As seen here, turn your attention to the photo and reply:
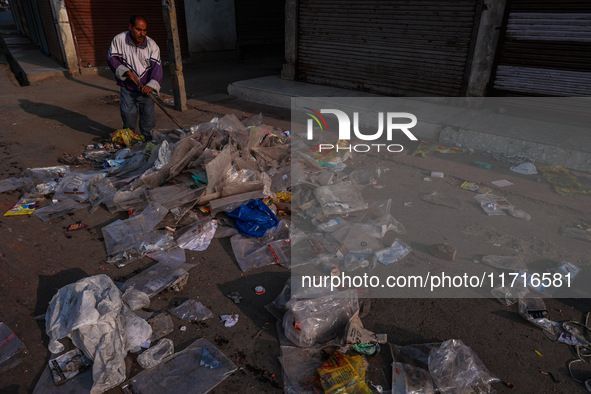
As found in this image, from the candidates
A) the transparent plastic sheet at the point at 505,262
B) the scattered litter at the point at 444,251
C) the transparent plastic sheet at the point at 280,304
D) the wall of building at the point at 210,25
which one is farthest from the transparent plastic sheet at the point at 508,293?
the wall of building at the point at 210,25

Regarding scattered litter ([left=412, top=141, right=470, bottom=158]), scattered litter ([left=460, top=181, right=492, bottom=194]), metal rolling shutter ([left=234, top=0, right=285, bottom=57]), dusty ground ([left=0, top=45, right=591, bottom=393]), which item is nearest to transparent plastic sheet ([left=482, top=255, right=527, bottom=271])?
dusty ground ([left=0, top=45, right=591, bottom=393])

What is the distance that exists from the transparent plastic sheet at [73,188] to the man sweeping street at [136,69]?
160cm

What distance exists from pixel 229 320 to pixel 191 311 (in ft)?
1.04

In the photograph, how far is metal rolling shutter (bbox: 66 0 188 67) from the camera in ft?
37.3

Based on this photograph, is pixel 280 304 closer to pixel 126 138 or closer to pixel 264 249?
pixel 264 249

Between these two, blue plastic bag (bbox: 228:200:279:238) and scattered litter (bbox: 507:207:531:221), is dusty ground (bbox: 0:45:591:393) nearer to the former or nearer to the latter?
scattered litter (bbox: 507:207:531:221)

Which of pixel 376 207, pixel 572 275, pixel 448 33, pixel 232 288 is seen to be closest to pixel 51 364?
pixel 232 288

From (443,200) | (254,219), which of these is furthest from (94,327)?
(443,200)

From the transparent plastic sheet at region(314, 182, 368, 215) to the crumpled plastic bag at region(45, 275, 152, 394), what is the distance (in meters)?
2.21

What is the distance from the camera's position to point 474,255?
3619mm

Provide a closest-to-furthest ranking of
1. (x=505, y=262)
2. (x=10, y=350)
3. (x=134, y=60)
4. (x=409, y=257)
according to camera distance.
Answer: (x=10, y=350)
(x=505, y=262)
(x=409, y=257)
(x=134, y=60)

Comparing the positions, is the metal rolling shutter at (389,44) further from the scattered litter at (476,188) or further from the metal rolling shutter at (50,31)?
the metal rolling shutter at (50,31)

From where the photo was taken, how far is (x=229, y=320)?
288cm

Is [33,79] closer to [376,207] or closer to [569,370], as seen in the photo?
[376,207]
